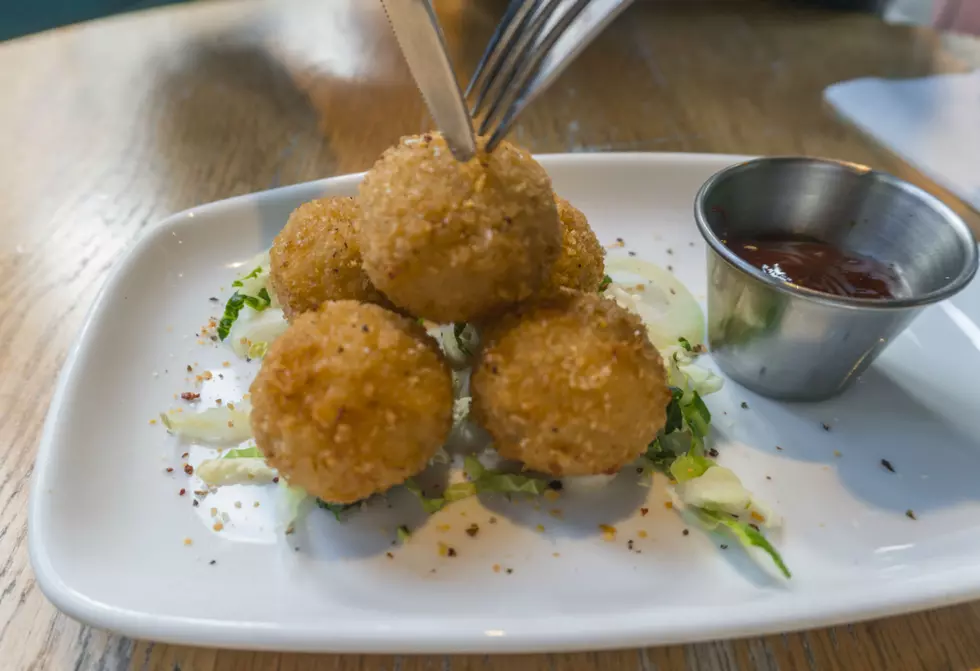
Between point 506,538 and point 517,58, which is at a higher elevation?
point 517,58

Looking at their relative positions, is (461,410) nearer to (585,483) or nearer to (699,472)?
(585,483)

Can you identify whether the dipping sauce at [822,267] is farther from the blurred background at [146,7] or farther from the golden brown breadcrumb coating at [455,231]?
the blurred background at [146,7]

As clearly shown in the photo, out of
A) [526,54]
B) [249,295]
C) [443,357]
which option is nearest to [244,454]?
[443,357]

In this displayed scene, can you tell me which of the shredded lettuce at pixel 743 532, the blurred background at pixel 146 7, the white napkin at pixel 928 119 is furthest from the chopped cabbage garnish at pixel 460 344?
the blurred background at pixel 146 7

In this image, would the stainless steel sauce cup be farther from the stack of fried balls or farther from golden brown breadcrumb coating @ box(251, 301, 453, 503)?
golden brown breadcrumb coating @ box(251, 301, 453, 503)

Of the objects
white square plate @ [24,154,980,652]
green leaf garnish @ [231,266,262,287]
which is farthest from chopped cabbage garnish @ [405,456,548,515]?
green leaf garnish @ [231,266,262,287]

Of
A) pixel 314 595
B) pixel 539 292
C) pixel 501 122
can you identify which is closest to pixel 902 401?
pixel 539 292

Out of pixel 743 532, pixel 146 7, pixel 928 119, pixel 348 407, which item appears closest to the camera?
pixel 348 407

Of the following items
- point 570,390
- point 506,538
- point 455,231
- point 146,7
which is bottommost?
point 146,7
